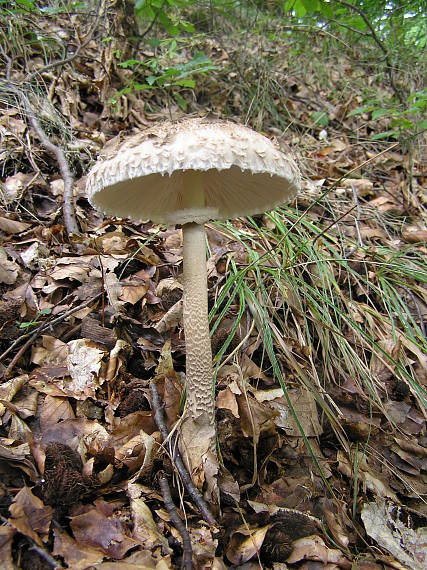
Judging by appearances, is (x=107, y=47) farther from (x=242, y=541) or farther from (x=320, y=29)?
(x=242, y=541)

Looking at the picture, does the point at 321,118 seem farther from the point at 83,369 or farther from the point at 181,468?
the point at 181,468

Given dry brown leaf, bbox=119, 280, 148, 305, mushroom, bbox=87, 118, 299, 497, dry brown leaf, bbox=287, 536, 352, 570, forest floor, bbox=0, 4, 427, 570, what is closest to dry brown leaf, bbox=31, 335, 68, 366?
forest floor, bbox=0, 4, 427, 570

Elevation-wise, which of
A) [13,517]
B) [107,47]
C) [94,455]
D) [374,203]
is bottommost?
[94,455]

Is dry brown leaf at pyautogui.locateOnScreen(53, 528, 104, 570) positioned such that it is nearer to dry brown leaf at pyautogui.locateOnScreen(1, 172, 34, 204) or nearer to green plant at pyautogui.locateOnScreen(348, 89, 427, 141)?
dry brown leaf at pyautogui.locateOnScreen(1, 172, 34, 204)

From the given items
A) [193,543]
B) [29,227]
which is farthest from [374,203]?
[193,543]

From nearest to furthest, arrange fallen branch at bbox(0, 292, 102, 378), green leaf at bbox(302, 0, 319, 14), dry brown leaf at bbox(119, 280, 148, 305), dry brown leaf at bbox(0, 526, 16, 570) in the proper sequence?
1. dry brown leaf at bbox(0, 526, 16, 570)
2. fallen branch at bbox(0, 292, 102, 378)
3. dry brown leaf at bbox(119, 280, 148, 305)
4. green leaf at bbox(302, 0, 319, 14)

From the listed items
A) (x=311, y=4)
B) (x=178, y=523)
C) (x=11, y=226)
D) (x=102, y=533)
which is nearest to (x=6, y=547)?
(x=102, y=533)

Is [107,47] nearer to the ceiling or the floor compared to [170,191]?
nearer to the ceiling
